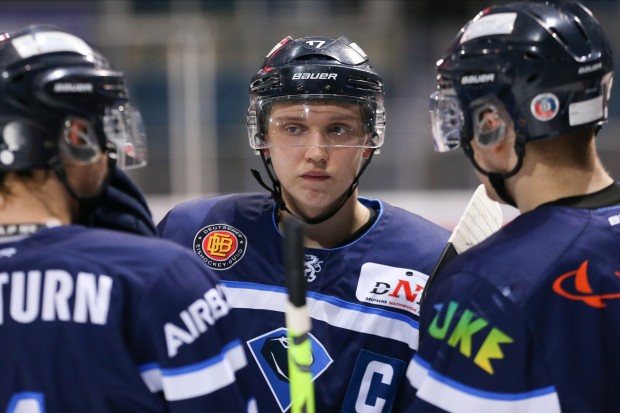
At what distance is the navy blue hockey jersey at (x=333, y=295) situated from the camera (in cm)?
223

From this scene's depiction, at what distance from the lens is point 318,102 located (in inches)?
94.7

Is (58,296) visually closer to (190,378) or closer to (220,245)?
(190,378)

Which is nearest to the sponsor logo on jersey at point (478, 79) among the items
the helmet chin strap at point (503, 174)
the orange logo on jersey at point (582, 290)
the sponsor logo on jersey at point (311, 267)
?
the helmet chin strap at point (503, 174)

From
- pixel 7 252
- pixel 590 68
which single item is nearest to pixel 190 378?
pixel 7 252

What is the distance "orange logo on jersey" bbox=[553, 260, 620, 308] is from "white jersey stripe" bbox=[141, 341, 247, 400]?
63 cm

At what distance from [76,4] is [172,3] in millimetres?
871

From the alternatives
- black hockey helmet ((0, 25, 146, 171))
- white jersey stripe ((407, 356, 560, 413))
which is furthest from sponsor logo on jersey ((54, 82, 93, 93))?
white jersey stripe ((407, 356, 560, 413))

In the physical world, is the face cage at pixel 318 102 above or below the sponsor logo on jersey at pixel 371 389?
above

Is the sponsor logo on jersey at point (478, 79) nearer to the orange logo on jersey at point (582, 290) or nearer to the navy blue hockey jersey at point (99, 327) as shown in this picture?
the orange logo on jersey at point (582, 290)

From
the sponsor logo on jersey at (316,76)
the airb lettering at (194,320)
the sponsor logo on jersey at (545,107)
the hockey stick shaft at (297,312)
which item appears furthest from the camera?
the sponsor logo on jersey at (316,76)

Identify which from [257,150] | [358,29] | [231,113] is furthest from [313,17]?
[257,150]

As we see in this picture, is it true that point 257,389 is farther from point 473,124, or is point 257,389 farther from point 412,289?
point 473,124

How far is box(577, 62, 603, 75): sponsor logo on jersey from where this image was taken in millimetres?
1756

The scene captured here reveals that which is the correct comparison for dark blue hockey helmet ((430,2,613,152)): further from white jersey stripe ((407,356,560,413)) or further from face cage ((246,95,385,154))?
face cage ((246,95,385,154))
